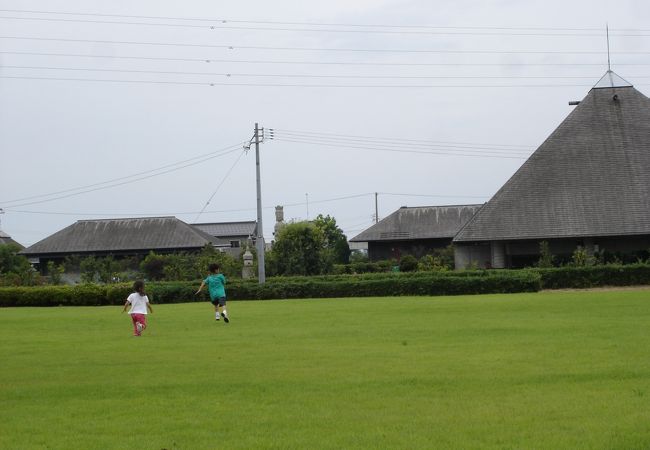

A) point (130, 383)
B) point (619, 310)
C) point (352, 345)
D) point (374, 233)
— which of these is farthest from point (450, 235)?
point (130, 383)

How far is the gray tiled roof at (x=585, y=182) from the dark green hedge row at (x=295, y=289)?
11939 millimetres

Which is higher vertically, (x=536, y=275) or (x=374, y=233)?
(x=374, y=233)

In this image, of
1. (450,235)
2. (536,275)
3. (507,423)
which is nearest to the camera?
(507,423)

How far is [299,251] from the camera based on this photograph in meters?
51.2

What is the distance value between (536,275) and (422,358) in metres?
24.6

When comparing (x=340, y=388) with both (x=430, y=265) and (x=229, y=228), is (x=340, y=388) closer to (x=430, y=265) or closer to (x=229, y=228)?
(x=430, y=265)

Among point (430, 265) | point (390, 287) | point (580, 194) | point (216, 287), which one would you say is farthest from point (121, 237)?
point (216, 287)

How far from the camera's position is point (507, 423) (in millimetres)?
8258

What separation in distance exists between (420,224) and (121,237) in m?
25.6

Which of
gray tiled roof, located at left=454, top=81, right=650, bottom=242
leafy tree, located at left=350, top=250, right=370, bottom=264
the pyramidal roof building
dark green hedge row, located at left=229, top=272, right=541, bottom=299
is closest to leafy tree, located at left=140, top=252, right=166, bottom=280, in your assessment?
leafy tree, located at left=350, top=250, right=370, bottom=264

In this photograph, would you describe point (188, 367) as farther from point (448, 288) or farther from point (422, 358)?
point (448, 288)

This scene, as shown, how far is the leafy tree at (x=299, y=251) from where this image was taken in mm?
50969

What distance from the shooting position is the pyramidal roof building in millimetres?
47625

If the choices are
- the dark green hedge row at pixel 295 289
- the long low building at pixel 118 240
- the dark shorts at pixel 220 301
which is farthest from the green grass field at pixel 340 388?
the long low building at pixel 118 240
